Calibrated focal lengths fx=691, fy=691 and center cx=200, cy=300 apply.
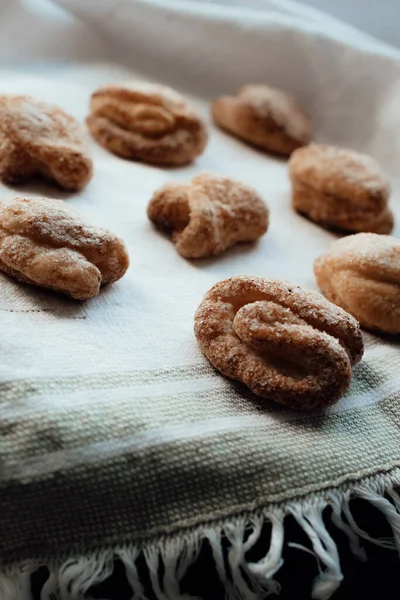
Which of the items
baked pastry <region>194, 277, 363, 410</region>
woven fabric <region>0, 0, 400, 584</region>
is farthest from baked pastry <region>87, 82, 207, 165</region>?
baked pastry <region>194, 277, 363, 410</region>

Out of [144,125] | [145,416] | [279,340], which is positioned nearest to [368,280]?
[279,340]

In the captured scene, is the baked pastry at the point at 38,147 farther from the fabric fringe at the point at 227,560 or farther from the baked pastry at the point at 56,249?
the fabric fringe at the point at 227,560

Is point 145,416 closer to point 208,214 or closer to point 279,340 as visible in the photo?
point 279,340

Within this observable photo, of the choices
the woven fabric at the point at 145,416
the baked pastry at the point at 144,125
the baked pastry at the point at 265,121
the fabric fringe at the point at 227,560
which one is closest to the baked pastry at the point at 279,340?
the woven fabric at the point at 145,416

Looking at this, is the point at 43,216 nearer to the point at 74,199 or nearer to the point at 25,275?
the point at 25,275

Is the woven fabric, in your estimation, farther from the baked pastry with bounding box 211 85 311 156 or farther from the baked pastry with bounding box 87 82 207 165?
the baked pastry with bounding box 211 85 311 156
